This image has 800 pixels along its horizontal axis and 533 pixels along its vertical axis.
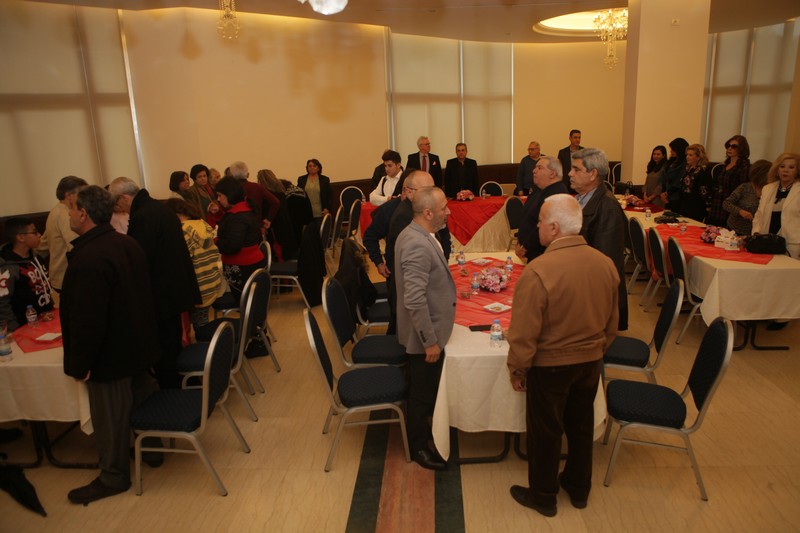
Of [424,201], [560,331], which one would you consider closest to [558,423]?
[560,331]

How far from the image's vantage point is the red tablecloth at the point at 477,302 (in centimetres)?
347

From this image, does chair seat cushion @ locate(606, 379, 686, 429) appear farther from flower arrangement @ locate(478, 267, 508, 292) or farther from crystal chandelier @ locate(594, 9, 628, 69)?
crystal chandelier @ locate(594, 9, 628, 69)

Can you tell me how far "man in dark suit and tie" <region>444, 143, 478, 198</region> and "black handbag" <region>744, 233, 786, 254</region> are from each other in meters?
5.34

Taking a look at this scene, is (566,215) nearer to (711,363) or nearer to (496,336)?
(496,336)

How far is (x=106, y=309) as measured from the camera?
294 centimetres

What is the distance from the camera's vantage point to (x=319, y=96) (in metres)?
10.2

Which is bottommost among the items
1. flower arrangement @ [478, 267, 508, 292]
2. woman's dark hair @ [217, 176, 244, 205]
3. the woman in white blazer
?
flower arrangement @ [478, 267, 508, 292]

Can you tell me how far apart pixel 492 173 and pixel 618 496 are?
34.9ft

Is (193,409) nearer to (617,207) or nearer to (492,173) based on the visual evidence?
(617,207)

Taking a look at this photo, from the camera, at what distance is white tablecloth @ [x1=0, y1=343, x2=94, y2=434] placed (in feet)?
10.4

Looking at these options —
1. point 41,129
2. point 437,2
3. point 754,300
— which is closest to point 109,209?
point 754,300

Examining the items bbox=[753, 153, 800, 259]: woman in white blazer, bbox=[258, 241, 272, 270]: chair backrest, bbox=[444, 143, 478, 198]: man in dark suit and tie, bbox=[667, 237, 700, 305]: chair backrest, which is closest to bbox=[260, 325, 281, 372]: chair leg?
bbox=[258, 241, 272, 270]: chair backrest

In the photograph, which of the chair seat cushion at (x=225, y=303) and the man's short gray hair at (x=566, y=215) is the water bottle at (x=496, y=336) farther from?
the chair seat cushion at (x=225, y=303)

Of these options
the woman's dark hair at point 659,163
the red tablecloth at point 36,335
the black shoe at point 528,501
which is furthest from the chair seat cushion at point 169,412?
the woman's dark hair at point 659,163
